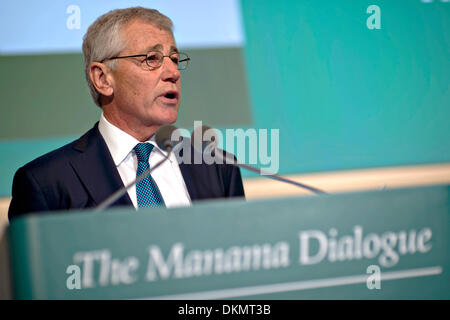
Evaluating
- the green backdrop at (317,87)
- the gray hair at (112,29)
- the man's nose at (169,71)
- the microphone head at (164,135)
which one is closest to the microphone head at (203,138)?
the microphone head at (164,135)

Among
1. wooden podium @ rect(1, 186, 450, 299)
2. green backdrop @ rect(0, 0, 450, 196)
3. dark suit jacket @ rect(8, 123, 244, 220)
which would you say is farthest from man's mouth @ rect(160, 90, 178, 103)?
wooden podium @ rect(1, 186, 450, 299)

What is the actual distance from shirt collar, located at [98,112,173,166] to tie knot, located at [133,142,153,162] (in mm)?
17

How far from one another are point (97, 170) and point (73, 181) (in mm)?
75

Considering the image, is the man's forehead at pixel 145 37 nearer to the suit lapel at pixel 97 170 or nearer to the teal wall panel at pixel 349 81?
the suit lapel at pixel 97 170

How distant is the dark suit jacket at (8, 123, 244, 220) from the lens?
4.88ft

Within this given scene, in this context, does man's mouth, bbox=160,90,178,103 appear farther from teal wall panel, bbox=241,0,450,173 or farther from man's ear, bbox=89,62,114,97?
teal wall panel, bbox=241,0,450,173

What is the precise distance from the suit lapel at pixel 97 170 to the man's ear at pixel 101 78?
0.60ft

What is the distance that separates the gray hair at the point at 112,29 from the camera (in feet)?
5.54

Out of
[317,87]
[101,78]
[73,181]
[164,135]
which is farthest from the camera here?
[317,87]

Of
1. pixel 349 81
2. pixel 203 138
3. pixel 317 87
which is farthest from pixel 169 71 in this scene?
pixel 349 81

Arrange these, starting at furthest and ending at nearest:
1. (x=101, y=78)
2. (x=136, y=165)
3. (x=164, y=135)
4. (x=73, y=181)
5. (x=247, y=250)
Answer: (x=101, y=78), (x=136, y=165), (x=73, y=181), (x=164, y=135), (x=247, y=250)

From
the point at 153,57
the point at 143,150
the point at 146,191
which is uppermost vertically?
the point at 153,57

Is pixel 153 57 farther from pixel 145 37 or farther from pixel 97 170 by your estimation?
pixel 97 170

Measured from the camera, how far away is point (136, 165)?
1640 millimetres
